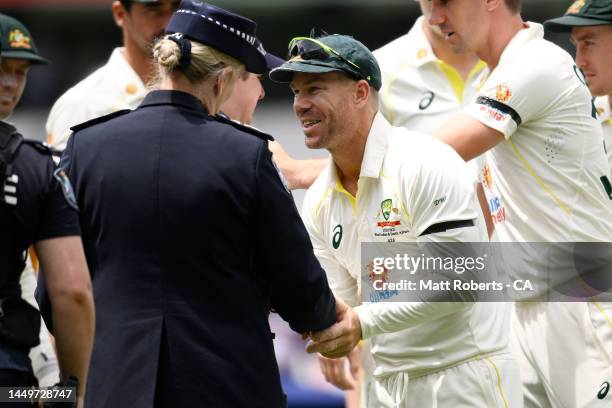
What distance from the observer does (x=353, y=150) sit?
5172 mm

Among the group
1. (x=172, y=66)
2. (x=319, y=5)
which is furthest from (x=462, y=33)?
(x=319, y=5)

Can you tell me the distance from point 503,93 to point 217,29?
5.48 ft

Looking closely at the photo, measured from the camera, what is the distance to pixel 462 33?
5.72 meters

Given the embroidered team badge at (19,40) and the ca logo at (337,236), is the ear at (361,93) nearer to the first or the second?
the ca logo at (337,236)

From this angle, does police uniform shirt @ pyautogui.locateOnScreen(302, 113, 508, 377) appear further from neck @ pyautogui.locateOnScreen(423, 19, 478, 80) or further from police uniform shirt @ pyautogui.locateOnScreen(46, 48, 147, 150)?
police uniform shirt @ pyautogui.locateOnScreen(46, 48, 147, 150)

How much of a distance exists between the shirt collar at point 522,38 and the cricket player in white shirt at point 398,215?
739mm

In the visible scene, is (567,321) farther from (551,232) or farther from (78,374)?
(78,374)

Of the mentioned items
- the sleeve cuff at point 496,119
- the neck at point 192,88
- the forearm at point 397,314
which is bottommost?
the forearm at point 397,314

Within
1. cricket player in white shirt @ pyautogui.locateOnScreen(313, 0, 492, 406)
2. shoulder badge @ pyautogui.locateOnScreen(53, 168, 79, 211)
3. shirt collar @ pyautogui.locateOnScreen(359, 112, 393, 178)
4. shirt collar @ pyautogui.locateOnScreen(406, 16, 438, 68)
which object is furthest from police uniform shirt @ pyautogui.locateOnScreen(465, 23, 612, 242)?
shoulder badge @ pyautogui.locateOnScreen(53, 168, 79, 211)

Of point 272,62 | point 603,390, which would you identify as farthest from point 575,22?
point 603,390

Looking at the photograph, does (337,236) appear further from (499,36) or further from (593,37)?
(593,37)

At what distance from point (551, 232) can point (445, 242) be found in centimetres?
84

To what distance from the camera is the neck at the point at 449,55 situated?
657cm

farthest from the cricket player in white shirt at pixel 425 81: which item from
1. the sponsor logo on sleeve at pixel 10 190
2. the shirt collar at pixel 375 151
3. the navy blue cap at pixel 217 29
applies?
the sponsor logo on sleeve at pixel 10 190
